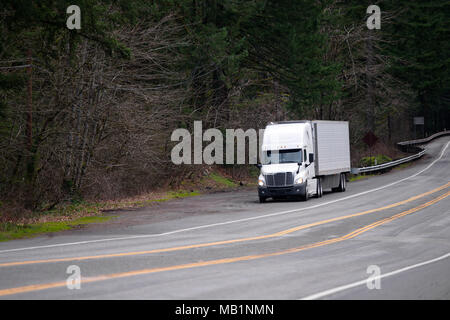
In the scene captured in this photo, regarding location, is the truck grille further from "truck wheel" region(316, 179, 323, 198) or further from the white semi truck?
"truck wheel" region(316, 179, 323, 198)

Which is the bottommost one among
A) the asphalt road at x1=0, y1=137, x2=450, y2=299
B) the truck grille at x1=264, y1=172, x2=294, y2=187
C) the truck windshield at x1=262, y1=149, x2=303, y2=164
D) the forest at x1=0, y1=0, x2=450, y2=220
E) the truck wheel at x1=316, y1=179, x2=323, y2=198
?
the asphalt road at x1=0, y1=137, x2=450, y2=299

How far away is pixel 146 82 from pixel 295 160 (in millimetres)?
9628

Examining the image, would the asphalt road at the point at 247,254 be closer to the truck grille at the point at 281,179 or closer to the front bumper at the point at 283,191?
the front bumper at the point at 283,191

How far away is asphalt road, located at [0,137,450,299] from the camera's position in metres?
9.99

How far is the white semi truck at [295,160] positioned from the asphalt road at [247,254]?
1.87 meters

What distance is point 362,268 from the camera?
1223 cm

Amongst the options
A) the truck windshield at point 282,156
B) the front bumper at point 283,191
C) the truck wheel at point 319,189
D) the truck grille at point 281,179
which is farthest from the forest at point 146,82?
the truck wheel at point 319,189

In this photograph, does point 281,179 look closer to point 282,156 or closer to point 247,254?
point 282,156

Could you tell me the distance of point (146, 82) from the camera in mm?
34000

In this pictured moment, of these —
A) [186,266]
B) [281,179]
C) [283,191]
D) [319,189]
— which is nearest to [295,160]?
[281,179]

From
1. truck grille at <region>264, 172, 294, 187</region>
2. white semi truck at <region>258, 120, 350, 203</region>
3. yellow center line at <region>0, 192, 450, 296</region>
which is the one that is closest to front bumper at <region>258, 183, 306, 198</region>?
white semi truck at <region>258, 120, 350, 203</region>

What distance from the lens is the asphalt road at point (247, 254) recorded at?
9992 millimetres
